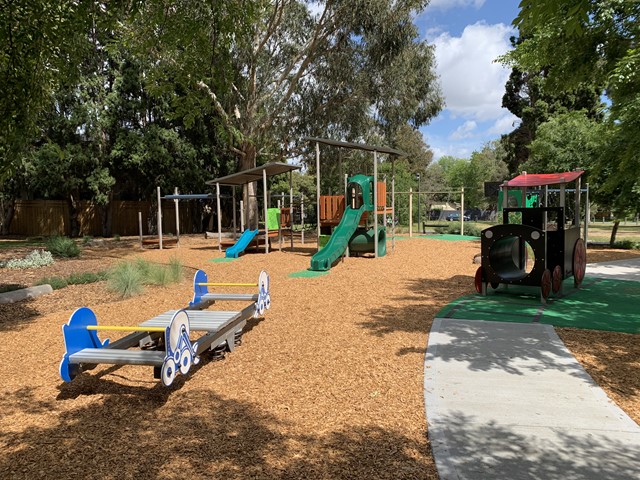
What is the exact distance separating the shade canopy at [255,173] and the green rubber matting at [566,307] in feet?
30.8

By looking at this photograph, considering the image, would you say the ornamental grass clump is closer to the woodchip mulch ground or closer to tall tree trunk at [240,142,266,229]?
the woodchip mulch ground

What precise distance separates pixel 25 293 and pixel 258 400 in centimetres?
666

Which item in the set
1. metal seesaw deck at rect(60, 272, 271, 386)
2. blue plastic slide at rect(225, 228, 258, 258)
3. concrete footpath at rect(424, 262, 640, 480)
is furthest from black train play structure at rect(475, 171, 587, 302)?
blue plastic slide at rect(225, 228, 258, 258)

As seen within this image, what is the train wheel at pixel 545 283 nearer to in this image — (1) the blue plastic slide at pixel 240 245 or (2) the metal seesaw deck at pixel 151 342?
(2) the metal seesaw deck at pixel 151 342

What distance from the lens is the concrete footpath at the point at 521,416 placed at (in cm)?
264

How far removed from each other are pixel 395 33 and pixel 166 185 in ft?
47.7

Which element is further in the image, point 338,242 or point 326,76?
point 326,76

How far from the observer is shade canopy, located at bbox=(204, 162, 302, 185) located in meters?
15.7

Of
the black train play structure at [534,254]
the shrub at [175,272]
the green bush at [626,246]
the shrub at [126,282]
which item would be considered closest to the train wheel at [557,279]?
the black train play structure at [534,254]

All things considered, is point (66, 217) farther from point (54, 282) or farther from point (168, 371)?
point (168, 371)

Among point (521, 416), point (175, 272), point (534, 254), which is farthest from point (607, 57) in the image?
point (175, 272)

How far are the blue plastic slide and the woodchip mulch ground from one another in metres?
7.71

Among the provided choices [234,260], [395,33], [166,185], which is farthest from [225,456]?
Result: [166,185]

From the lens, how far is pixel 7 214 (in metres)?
26.4
